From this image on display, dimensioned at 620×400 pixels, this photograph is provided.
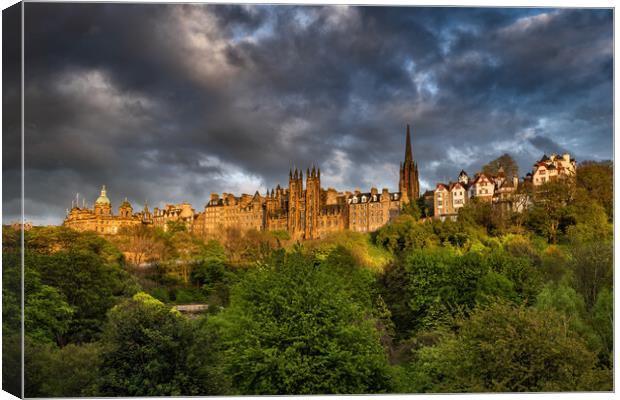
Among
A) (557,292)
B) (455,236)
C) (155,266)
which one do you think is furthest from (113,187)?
(557,292)

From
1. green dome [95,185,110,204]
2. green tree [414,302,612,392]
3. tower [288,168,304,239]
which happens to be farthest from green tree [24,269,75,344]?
tower [288,168,304,239]

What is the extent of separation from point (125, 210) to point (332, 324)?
17718 millimetres

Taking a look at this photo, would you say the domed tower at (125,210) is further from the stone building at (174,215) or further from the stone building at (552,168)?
the stone building at (552,168)

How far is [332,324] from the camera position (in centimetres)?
986

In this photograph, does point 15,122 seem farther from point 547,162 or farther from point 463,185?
point 463,185

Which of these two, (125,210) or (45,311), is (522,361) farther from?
(125,210)

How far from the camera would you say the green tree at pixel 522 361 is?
814 centimetres

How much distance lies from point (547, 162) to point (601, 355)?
48.2 feet

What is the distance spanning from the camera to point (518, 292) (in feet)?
52.0

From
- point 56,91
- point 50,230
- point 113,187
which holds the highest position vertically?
point 56,91

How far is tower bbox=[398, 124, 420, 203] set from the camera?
27.1 m

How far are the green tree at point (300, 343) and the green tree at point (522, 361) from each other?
4.25 ft

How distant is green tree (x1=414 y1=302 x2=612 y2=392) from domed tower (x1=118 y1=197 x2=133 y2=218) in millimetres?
18048

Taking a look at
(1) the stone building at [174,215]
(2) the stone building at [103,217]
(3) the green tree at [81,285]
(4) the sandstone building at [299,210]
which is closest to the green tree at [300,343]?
(3) the green tree at [81,285]
